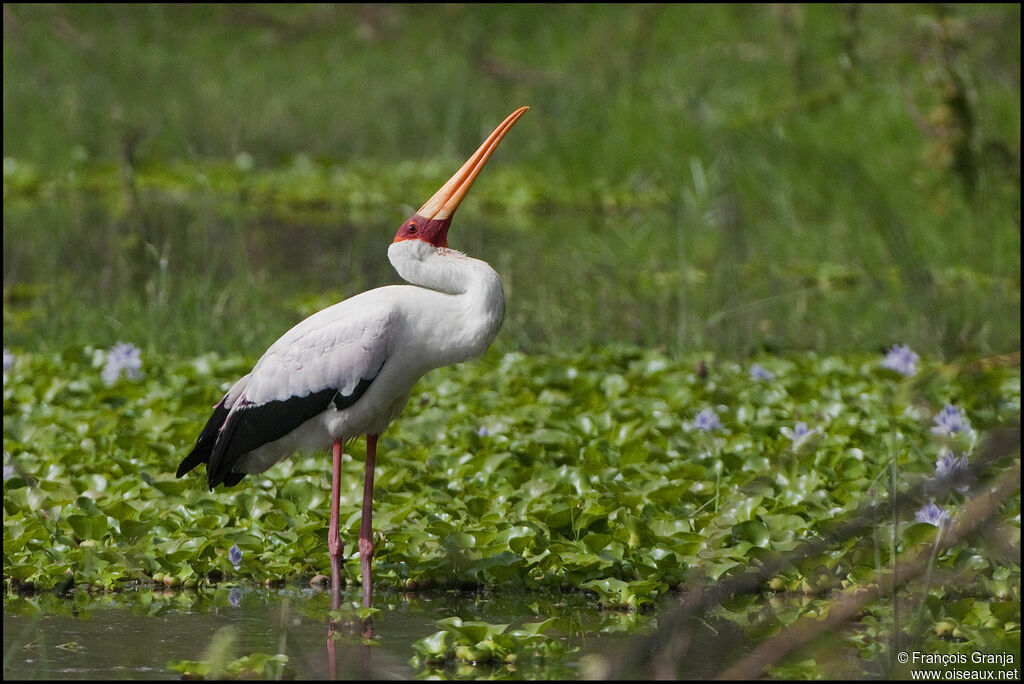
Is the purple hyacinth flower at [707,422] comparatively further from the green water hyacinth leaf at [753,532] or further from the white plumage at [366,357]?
the white plumage at [366,357]

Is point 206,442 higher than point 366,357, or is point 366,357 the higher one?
point 366,357

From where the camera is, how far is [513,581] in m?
3.41

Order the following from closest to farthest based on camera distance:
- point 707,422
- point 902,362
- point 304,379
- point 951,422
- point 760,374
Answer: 1. point 304,379
2. point 951,422
3. point 707,422
4. point 902,362
5. point 760,374

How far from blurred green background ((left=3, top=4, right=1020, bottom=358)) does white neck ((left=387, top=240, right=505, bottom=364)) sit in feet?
2.05

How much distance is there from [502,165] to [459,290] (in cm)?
726

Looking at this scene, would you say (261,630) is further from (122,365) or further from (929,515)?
(122,365)

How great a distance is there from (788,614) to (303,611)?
107 centimetres

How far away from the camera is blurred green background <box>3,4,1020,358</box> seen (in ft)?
17.7

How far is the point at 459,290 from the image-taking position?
3.38 metres

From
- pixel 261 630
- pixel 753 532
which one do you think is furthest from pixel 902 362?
pixel 261 630

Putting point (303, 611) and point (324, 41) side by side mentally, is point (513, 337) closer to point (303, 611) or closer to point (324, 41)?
point (303, 611)

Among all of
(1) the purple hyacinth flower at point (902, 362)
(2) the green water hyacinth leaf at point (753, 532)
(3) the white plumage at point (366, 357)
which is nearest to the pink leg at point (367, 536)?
(3) the white plumage at point (366, 357)

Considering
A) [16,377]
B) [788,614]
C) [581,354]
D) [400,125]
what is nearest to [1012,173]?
[788,614]

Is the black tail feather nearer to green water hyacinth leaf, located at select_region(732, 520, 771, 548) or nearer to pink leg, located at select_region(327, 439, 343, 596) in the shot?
pink leg, located at select_region(327, 439, 343, 596)
